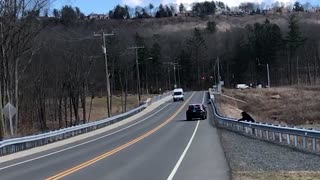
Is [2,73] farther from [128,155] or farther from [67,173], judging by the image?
[67,173]

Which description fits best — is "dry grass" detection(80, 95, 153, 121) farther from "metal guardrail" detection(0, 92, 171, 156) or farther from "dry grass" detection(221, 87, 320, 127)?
"metal guardrail" detection(0, 92, 171, 156)

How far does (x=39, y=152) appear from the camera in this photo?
29.1 m

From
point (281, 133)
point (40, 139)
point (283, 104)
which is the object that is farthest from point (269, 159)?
point (283, 104)

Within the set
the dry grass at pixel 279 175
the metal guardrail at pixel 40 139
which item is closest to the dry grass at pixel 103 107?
the metal guardrail at pixel 40 139

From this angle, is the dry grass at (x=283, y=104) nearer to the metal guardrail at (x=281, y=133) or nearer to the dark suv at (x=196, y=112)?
the dark suv at (x=196, y=112)

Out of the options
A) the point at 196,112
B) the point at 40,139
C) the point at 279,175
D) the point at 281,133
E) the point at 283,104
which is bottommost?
the point at 283,104

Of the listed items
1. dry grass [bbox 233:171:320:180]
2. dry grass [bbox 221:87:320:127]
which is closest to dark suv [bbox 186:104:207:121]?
dry grass [bbox 221:87:320:127]

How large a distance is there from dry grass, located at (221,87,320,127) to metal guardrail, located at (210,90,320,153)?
984 inches

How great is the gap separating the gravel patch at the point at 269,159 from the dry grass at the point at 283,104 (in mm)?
38960

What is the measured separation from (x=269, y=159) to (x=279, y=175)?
5.22 m

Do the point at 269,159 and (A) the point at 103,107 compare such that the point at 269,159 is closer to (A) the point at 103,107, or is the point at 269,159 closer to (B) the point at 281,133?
(B) the point at 281,133

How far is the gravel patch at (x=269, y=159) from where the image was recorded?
1714cm

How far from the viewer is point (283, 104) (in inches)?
3686

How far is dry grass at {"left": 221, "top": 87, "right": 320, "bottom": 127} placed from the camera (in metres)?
73.0
